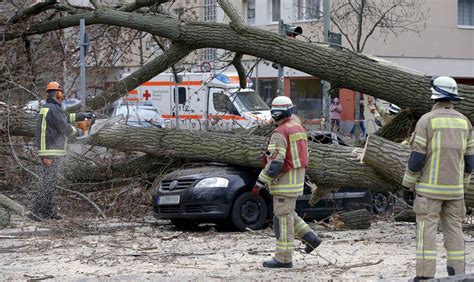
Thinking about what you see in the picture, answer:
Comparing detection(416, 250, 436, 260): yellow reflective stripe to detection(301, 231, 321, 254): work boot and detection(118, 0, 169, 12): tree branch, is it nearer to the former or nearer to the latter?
detection(301, 231, 321, 254): work boot

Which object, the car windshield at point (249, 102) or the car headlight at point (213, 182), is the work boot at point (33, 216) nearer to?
the car headlight at point (213, 182)

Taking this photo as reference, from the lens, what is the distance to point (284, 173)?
341 inches

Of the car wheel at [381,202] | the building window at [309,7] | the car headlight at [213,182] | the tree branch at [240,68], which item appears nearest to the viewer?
the car headlight at [213,182]

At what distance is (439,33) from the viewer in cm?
3450

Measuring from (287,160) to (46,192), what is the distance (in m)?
4.56

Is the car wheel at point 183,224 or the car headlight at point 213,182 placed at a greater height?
the car headlight at point 213,182

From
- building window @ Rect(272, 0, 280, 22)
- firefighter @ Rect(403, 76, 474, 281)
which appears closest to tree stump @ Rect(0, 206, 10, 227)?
firefighter @ Rect(403, 76, 474, 281)

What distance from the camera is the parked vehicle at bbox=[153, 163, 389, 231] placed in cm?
1143

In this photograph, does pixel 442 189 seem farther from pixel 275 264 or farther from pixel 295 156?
pixel 275 264

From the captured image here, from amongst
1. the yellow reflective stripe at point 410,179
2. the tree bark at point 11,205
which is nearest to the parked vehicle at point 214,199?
the tree bark at point 11,205

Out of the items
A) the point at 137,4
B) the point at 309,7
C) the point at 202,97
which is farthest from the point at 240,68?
the point at 309,7

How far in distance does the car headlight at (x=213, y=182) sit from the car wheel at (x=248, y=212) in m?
0.28

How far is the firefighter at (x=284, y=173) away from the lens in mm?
8516

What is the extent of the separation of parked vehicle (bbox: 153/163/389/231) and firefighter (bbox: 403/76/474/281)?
4296 mm
